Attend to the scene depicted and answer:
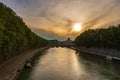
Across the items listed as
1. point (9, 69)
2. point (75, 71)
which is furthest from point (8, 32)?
point (75, 71)

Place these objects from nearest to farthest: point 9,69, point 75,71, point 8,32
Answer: point 9,69, point 8,32, point 75,71

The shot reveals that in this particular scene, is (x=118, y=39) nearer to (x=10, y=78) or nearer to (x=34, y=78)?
(x=34, y=78)

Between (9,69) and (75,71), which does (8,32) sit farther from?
(75,71)

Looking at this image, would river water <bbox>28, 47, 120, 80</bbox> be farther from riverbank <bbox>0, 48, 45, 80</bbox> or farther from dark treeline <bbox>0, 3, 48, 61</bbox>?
dark treeline <bbox>0, 3, 48, 61</bbox>

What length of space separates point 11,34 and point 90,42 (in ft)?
249

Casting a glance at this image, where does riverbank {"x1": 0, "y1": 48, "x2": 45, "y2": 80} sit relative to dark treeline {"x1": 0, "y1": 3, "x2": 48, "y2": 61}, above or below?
below

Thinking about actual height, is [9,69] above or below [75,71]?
above

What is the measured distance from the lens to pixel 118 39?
64.7 metres

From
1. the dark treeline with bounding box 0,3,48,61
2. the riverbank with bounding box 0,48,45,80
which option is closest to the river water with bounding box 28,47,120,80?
the riverbank with bounding box 0,48,45,80

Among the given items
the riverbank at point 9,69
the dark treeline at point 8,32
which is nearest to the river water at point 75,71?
the riverbank at point 9,69

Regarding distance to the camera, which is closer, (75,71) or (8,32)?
(8,32)

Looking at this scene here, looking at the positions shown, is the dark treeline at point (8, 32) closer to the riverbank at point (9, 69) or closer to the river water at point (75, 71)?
the riverbank at point (9, 69)

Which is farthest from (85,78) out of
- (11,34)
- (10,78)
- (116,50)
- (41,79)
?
(116,50)

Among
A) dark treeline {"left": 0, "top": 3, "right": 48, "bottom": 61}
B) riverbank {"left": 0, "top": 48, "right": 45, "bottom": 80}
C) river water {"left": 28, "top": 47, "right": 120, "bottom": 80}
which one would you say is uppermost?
dark treeline {"left": 0, "top": 3, "right": 48, "bottom": 61}
